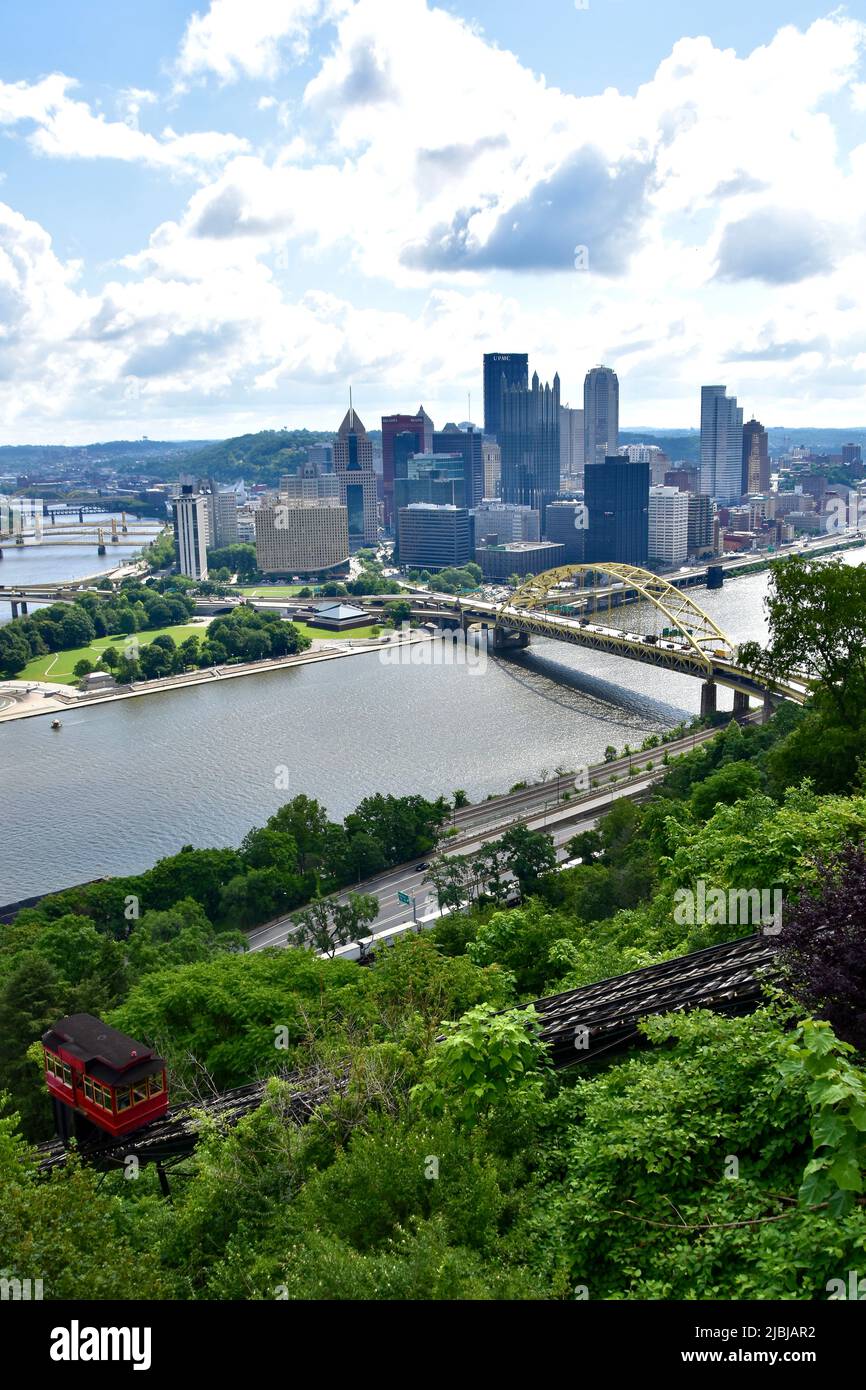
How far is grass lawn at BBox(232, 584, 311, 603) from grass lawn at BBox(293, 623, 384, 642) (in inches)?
418

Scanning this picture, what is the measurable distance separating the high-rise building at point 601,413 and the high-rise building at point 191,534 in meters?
64.5

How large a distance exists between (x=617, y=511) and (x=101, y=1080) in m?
75.1

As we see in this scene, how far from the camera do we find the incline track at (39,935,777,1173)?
6.33 metres

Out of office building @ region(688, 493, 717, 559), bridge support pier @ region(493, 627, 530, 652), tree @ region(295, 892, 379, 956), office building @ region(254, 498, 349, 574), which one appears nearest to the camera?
tree @ region(295, 892, 379, 956)

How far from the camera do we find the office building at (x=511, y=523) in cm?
8838

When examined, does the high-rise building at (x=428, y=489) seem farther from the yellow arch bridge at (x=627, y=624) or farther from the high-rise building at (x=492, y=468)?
the yellow arch bridge at (x=627, y=624)

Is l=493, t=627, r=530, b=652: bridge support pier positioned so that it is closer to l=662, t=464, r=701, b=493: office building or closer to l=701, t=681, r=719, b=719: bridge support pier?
l=701, t=681, r=719, b=719: bridge support pier

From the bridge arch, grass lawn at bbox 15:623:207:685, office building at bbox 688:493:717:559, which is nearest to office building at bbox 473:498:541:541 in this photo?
office building at bbox 688:493:717:559

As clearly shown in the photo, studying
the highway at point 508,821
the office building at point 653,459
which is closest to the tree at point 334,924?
the highway at point 508,821

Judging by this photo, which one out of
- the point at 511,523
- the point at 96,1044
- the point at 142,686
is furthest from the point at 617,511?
the point at 96,1044

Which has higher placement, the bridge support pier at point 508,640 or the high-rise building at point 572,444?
the high-rise building at point 572,444
